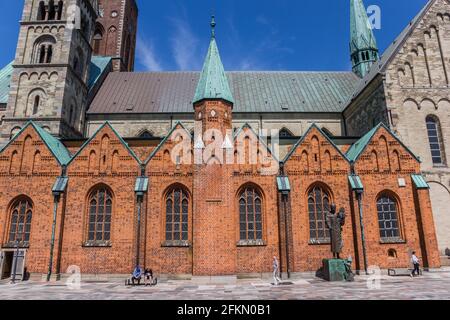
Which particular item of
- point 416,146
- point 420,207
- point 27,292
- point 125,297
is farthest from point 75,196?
point 416,146

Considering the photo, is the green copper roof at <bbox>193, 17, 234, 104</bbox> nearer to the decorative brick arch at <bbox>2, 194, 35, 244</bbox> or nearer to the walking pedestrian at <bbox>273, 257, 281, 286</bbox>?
the walking pedestrian at <bbox>273, 257, 281, 286</bbox>

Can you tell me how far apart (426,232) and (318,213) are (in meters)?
6.13

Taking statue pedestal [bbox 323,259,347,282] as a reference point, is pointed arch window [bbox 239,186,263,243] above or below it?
above

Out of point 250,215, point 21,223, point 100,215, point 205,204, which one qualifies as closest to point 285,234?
point 250,215

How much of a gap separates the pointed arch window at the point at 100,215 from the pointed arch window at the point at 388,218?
640 inches

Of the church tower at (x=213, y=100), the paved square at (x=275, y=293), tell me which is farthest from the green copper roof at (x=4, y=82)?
the paved square at (x=275, y=293)

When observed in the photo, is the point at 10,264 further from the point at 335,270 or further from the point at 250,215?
the point at 335,270

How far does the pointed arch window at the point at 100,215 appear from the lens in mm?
20406

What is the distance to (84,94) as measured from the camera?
109 ft

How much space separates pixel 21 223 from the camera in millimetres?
20625

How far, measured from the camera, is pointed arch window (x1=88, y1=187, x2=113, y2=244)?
2041 cm

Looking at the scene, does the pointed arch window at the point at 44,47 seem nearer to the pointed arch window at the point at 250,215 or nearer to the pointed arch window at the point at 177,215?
the pointed arch window at the point at 177,215

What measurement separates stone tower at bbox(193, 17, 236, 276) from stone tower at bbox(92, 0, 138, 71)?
83.1ft

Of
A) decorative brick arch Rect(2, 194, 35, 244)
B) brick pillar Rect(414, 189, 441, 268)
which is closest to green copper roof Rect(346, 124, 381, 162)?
brick pillar Rect(414, 189, 441, 268)
